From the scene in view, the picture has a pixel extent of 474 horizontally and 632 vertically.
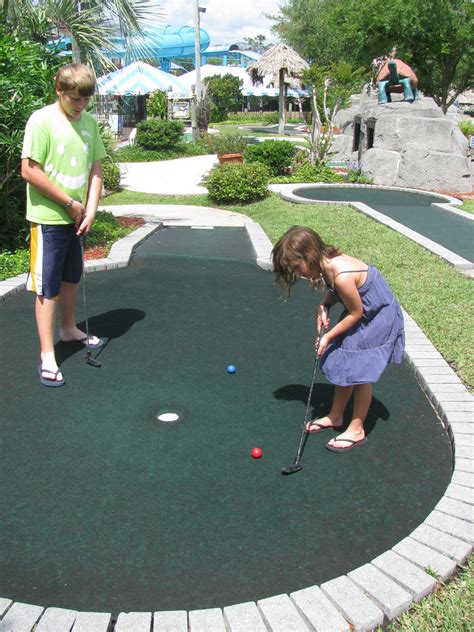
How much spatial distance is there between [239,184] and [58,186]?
7.29 m

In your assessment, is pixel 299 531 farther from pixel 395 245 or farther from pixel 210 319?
pixel 395 245

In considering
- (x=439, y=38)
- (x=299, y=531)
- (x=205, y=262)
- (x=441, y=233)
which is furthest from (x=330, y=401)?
(x=439, y=38)

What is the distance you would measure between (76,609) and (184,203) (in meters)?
9.96

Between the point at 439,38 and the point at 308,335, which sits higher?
the point at 439,38

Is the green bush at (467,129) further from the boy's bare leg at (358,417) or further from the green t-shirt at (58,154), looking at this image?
the boy's bare leg at (358,417)

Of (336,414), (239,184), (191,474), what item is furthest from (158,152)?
(191,474)

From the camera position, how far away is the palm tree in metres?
8.27

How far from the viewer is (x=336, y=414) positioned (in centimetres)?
328

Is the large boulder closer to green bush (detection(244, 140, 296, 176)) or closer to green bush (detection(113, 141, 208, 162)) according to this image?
green bush (detection(244, 140, 296, 176))

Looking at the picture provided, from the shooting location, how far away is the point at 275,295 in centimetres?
555

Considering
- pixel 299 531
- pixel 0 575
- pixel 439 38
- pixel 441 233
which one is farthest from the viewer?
pixel 439 38

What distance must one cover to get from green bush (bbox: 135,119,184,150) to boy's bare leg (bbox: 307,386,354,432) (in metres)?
18.3

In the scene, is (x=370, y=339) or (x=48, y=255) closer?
(x=370, y=339)

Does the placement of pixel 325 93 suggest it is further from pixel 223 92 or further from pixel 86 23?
pixel 223 92
